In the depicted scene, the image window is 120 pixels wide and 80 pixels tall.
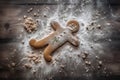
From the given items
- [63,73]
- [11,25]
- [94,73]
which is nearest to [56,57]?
[63,73]

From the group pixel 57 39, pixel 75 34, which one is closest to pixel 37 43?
pixel 57 39

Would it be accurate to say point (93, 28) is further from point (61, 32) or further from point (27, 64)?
point (27, 64)

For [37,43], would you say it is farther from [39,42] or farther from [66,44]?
[66,44]

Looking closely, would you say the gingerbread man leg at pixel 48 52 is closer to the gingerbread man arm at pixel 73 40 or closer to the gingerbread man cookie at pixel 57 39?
the gingerbread man cookie at pixel 57 39

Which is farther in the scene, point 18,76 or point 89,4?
point 89,4

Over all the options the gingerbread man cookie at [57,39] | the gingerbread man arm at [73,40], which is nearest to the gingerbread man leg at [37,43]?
the gingerbread man cookie at [57,39]
